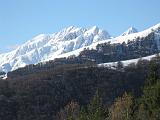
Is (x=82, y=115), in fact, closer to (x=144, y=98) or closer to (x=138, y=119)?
(x=138, y=119)

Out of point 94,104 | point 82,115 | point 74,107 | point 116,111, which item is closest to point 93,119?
point 82,115

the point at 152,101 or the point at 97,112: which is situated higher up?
the point at 152,101

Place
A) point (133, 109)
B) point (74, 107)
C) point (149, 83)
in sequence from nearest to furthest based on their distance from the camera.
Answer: point (149, 83) → point (133, 109) → point (74, 107)

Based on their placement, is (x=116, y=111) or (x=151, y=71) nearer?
(x=151, y=71)

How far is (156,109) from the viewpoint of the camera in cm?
7975

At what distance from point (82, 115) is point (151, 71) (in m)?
25.3

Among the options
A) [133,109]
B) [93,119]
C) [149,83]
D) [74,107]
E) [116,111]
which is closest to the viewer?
[149,83]

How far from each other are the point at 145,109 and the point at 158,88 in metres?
8.29

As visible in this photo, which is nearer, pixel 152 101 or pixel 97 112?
pixel 152 101

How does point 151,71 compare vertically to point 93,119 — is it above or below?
above

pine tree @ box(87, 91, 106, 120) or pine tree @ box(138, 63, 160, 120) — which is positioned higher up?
pine tree @ box(138, 63, 160, 120)

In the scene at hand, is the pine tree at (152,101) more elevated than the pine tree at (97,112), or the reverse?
the pine tree at (152,101)

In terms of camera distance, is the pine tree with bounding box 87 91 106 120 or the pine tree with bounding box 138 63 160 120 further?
the pine tree with bounding box 87 91 106 120

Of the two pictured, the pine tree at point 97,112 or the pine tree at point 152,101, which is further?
the pine tree at point 97,112
